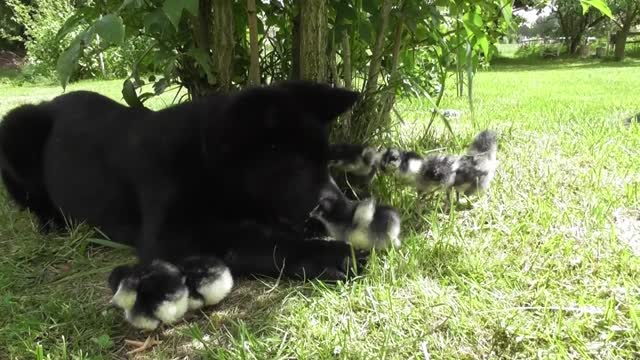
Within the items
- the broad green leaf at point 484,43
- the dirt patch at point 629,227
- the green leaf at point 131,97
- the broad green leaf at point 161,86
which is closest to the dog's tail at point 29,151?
the green leaf at point 131,97

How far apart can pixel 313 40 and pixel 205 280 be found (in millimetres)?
1069

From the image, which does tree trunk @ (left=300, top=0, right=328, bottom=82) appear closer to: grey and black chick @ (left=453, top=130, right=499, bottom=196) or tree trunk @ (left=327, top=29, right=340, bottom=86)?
tree trunk @ (left=327, top=29, right=340, bottom=86)

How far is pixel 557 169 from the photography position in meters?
2.36

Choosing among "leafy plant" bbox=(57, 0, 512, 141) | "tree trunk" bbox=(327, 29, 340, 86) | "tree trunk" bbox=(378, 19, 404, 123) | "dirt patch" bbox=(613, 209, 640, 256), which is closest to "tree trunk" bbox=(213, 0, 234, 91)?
"leafy plant" bbox=(57, 0, 512, 141)

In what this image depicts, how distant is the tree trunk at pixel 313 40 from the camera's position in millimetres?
1982

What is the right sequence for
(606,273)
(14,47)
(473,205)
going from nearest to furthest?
1. (606,273)
2. (473,205)
3. (14,47)

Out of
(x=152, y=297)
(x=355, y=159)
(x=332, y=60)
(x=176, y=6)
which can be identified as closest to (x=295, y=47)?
(x=332, y=60)

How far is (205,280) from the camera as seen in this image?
4.62 ft

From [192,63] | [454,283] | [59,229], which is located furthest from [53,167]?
[454,283]

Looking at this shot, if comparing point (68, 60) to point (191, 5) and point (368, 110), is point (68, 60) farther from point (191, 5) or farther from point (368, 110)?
point (368, 110)

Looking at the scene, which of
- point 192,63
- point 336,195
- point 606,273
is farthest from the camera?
point 192,63

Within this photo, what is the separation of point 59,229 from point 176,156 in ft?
2.73

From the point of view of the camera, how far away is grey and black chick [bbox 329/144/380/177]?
6.50 ft

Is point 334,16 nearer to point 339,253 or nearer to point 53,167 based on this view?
point 339,253
